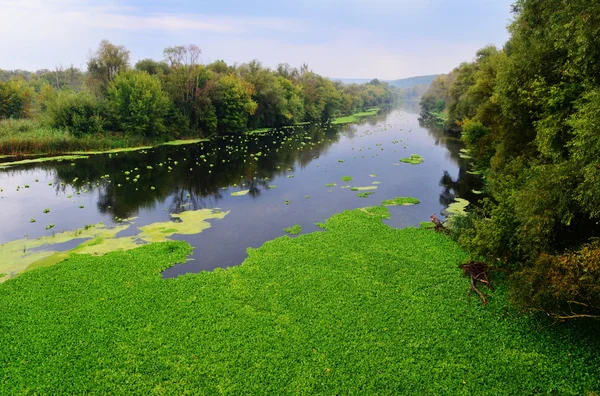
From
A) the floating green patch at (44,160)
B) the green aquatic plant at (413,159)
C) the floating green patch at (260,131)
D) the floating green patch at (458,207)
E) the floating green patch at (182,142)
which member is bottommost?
the floating green patch at (458,207)

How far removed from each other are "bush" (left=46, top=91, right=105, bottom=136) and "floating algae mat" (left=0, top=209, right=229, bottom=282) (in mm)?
36567

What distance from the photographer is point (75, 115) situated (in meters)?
51.4

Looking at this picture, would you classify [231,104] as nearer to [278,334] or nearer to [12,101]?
[12,101]

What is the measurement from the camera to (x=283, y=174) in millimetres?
37781

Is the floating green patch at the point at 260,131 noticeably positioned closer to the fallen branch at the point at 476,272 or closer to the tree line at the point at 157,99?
the tree line at the point at 157,99

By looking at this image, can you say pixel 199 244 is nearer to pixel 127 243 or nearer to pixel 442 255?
pixel 127 243

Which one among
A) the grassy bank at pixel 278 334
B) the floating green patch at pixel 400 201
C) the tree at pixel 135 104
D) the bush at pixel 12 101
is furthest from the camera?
the bush at pixel 12 101

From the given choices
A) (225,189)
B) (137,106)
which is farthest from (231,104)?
(225,189)

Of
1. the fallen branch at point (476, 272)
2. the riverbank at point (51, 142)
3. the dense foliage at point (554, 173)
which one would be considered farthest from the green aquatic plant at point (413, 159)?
the riverbank at point (51, 142)

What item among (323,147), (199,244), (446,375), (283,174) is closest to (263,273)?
(199,244)

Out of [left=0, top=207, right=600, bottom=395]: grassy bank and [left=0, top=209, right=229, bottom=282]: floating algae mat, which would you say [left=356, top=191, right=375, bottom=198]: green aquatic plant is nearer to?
[left=0, top=209, right=229, bottom=282]: floating algae mat

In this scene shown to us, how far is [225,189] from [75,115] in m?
33.9

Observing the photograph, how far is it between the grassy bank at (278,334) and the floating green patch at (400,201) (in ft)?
32.4

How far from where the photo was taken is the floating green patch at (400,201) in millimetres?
26419
